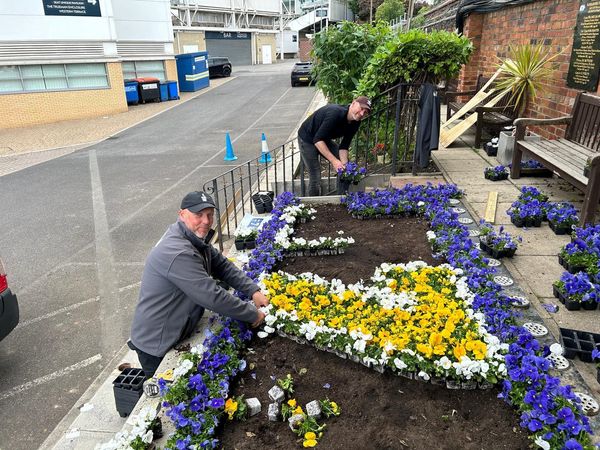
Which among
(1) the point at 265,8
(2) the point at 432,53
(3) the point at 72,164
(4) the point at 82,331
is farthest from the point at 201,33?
(4) the point at 82,331

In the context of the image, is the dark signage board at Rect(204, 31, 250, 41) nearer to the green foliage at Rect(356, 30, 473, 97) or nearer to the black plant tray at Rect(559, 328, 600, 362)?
the green foliage at Rect(356, 30, 473, 97)

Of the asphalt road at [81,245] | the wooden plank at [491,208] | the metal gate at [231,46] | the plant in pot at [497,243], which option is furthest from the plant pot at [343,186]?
the metal gate at [231,46]

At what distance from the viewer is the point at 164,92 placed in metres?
23.8

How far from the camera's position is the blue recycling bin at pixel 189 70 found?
2700 cm

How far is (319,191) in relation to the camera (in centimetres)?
694

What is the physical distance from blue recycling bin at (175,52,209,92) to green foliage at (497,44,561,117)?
72.8 feet

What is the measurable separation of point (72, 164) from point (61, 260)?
6.81 m

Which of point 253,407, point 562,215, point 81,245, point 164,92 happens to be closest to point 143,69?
point 164,92

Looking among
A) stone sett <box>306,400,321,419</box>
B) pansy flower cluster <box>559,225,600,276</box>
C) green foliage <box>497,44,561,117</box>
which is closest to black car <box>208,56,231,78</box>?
green foliage <box>497,44,561,117</box>

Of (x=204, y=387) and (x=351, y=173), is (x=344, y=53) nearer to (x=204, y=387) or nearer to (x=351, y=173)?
(x=351, y=173)

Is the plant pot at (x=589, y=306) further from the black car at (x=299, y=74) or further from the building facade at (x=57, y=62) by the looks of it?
the black car at (x=299, y=74)

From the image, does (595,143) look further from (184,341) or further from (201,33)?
(201,33)

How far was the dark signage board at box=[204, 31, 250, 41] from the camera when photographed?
47.1m

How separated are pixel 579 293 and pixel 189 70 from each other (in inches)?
1057
